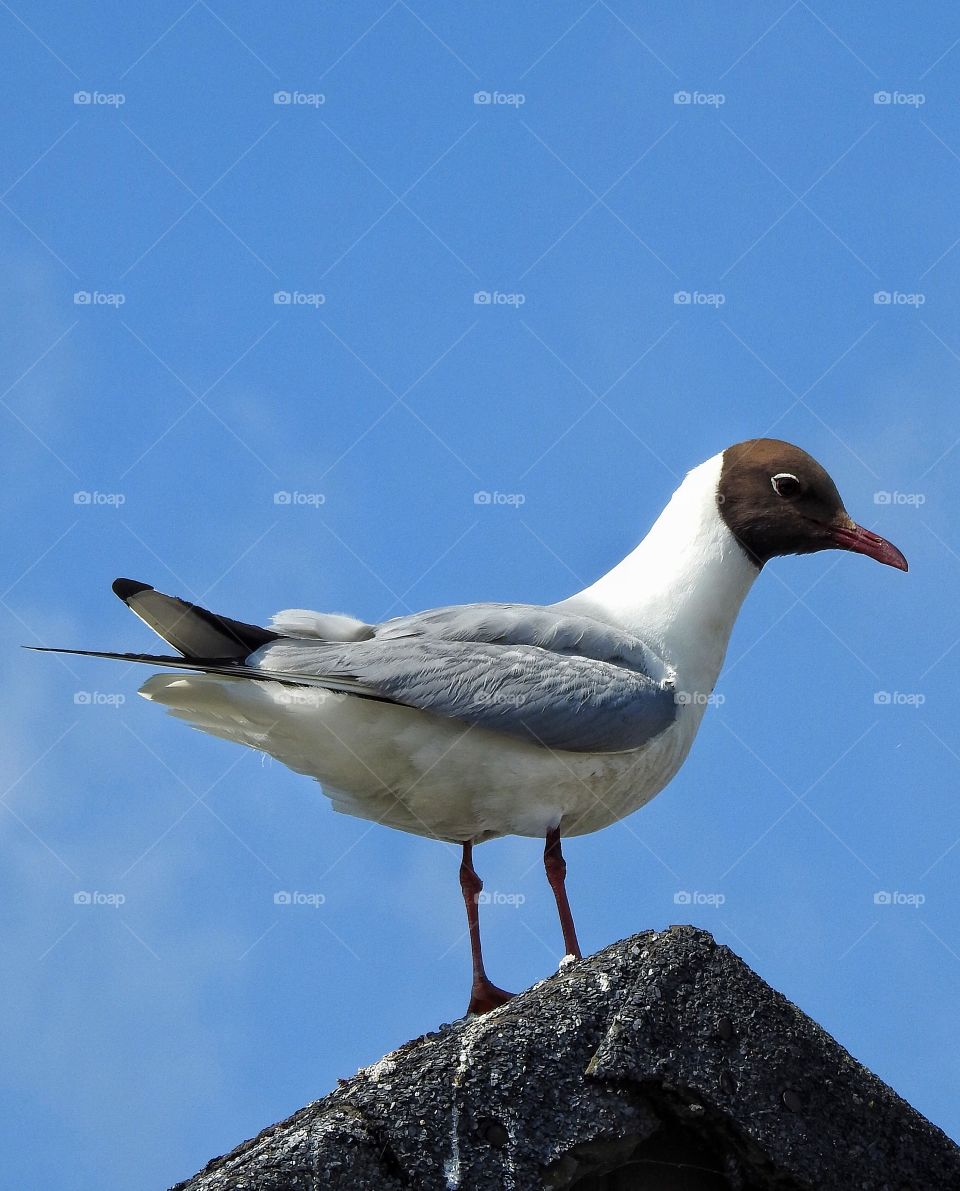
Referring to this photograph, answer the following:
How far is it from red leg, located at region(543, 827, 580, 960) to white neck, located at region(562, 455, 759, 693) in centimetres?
95

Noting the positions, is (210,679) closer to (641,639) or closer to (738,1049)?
(641,639)

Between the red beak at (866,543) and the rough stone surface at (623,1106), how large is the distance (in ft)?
11.8

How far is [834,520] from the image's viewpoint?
24.2 feet

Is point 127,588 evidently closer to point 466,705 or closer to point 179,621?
point 179,621

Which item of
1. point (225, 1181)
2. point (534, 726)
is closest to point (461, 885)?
point (534, 726)

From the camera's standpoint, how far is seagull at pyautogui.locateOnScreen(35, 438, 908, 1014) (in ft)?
20.2

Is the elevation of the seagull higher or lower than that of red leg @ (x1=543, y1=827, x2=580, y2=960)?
higher

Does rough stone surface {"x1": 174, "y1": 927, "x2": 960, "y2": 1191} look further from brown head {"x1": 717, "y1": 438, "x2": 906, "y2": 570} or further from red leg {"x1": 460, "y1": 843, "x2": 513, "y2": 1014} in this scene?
brown head {"x1": 717, "y1": 438, "x2": 906, "y2": 570}

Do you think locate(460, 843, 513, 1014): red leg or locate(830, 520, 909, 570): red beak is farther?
locate(830, 520, 909, 570): red beak

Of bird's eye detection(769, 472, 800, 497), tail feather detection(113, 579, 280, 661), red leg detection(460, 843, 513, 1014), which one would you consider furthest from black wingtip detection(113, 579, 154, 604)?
bird's eye detection(769, 472, 800, 497)

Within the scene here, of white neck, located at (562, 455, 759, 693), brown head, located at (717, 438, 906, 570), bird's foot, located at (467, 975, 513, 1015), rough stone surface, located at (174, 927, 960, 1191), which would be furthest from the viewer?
brown head, located at (717, 438, 906, 570)

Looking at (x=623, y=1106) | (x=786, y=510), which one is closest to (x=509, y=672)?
(x=786, y=510)

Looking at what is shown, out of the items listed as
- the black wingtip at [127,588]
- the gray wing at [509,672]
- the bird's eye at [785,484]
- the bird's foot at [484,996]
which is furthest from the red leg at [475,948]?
the bird's eye at [785,484]

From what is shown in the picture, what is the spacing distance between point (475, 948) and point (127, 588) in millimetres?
2033
